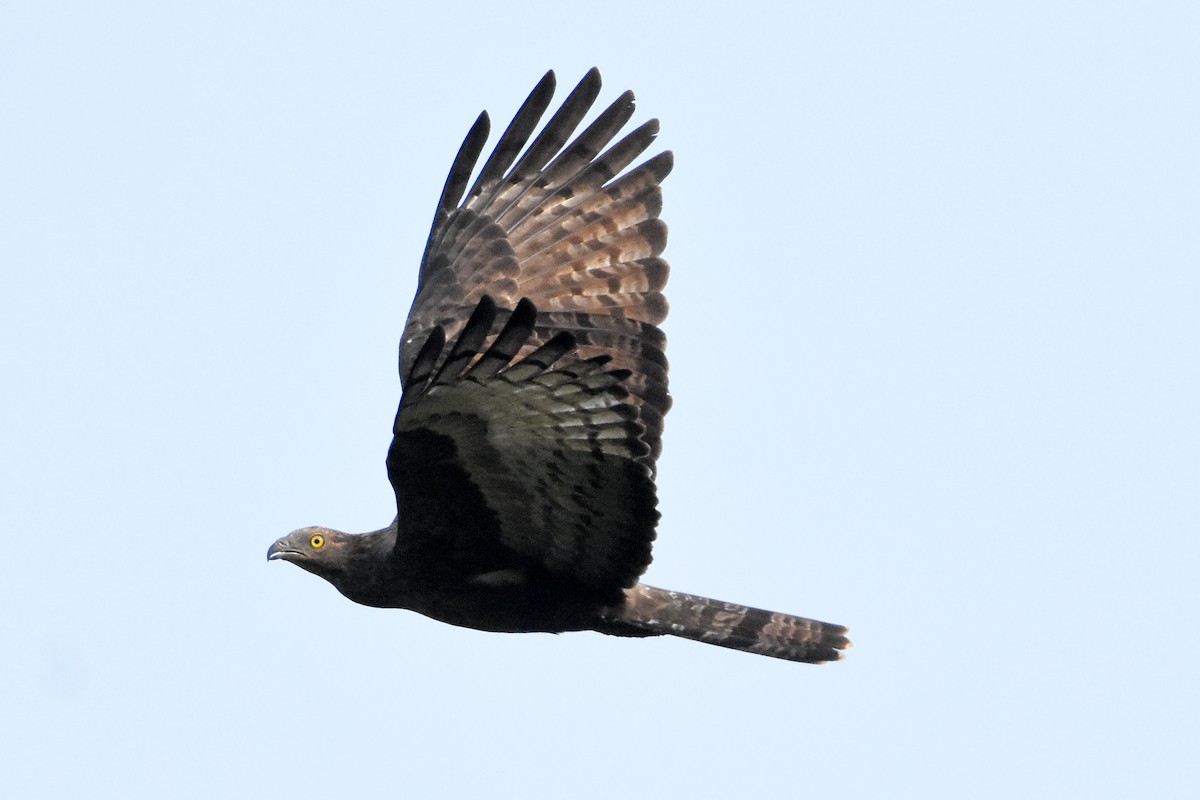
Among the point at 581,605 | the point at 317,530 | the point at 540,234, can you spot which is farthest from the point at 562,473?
the point at 540,234

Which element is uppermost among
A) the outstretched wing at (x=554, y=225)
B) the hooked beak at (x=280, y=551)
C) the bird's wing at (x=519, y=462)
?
the outstretched wing at (x=554, y=225)

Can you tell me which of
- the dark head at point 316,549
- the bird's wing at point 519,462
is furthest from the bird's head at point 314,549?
the bird's wing at point 519,462

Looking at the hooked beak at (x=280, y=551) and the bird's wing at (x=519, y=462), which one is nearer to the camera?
the bird's wing at (x=519, y=462)

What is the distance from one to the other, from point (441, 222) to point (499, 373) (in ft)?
11.0

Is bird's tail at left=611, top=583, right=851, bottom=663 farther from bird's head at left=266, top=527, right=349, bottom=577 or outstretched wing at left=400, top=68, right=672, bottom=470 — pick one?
outstretched wing at left=400, top=68, right=672, bottom=470

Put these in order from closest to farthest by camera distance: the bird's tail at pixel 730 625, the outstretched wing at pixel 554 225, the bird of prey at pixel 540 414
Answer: the bird of prey at pixel 540 414, the bird's tail at pixel 730 625, the outstretched wing at pixel 554 225

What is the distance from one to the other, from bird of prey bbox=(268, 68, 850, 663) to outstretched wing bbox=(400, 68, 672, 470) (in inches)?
0.4

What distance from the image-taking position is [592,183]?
1155 centimetres

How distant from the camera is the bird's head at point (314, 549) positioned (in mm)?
10125

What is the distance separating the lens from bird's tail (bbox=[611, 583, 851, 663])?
1001 cm

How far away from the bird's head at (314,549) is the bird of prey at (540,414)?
1cm

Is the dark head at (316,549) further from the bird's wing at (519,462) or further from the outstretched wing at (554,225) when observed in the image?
the outstretched wing at (554,225)

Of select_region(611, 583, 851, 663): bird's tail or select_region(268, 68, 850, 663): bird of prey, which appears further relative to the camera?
select_region(611, 583, 851, 663): bird's tail

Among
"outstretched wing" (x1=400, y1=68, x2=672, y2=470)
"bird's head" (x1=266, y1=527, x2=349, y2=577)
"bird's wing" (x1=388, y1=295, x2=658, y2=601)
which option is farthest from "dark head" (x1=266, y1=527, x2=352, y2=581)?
"outstretched wing" (x1=400, y1=68, x2=672, y2=470)
